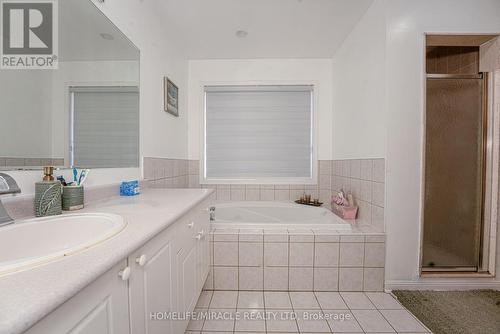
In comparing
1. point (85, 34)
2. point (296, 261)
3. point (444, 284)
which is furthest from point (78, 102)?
point (444, 284)

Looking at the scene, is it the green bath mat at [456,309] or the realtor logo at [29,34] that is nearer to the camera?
the realtor logo at [29,34]

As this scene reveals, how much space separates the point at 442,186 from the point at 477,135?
50 centimetres

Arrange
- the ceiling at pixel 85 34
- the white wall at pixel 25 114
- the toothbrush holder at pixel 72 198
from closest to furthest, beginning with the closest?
the white wall at pixel 25 114 → the toothbrush holder at pixel 72 198 → the ceiling at pixel 85 34

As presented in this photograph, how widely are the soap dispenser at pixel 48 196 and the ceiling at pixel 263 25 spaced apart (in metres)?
1.71

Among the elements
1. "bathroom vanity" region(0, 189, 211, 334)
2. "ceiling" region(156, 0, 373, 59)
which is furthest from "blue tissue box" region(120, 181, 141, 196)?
"ceiling" region(156, 0, 373, 59)

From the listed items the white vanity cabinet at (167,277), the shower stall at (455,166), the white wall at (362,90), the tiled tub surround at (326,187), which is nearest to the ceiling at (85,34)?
the white vanity cabinet at (167,277)

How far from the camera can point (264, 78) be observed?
275 centimetres

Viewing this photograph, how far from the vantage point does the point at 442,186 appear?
1.86m

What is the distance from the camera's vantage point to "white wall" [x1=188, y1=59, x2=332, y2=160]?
2.74m

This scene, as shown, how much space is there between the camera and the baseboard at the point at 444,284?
167cm

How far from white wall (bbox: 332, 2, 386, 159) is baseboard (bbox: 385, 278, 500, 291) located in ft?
3.41

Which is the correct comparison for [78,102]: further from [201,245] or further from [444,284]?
[444,284]

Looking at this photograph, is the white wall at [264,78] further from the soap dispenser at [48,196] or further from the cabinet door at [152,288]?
the cabinet door at [152,288]

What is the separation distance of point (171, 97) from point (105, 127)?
997 mm
